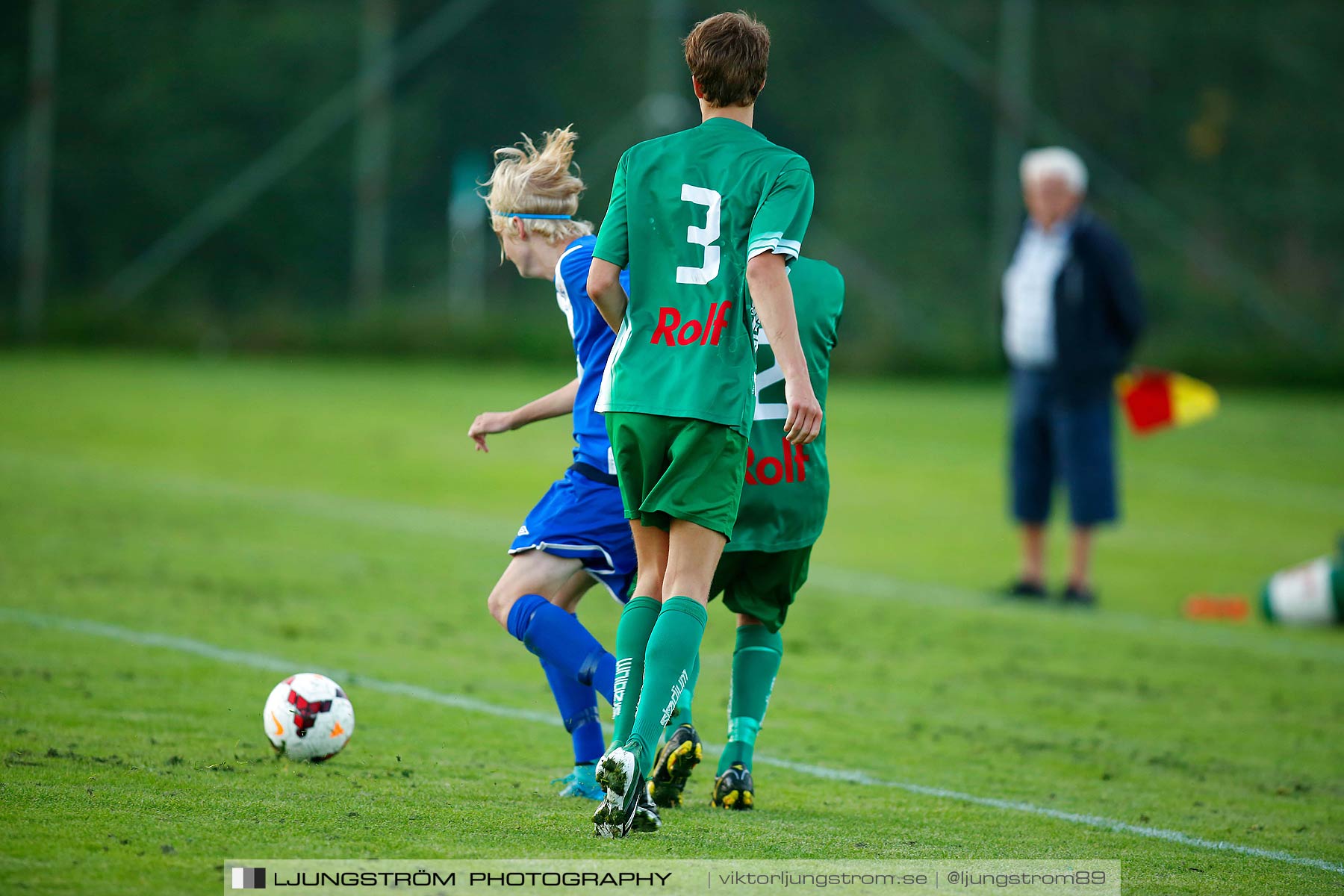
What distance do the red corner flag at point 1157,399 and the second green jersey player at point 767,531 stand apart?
22.1 ft

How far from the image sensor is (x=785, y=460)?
13.6 feet

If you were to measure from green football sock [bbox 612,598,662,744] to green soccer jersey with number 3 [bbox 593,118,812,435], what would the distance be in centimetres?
52

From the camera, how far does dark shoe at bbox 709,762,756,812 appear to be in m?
4.09

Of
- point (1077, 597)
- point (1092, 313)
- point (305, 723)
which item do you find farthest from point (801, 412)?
point (1092, 313)

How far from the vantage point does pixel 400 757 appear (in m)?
4.56

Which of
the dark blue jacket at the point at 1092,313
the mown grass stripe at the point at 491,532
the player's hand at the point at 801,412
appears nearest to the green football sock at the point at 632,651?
the player's hand at the point at 801,412

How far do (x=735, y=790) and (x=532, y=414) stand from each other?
118cm

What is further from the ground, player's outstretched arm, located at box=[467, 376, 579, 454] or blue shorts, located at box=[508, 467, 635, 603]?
player's outstretched arm, located at box=[467, 376, 579, 454]

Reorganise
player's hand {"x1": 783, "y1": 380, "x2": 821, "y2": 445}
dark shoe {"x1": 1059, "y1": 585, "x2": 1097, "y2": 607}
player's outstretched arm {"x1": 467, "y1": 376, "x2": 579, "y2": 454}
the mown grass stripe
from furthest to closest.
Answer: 1. dark shoe {"x1": 1059, "y1": 585, "x2": 1097, "y2": 607}
2. the mown grass stripe
3. player's outstretched arm {"x1": 467, "y1": 376, "x2": 579, "y2": 454}
4. player's hand {"x1": 783, "y1": 380, "x2": 821, "y2": 445}

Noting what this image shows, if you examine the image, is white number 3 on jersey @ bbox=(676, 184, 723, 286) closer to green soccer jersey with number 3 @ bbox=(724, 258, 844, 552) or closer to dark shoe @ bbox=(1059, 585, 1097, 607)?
green soccer jersey with number 3 @ bbox=(724, 258, 844, 552)

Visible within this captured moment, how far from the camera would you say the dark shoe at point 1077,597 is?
29.5 feet

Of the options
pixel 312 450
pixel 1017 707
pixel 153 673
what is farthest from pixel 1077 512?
pixel 312 450

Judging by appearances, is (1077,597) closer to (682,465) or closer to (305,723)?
(305,723)

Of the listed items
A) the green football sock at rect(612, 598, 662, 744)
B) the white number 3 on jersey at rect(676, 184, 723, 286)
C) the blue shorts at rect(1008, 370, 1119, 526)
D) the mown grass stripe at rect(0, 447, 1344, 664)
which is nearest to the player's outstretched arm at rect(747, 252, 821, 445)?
the white number 3 on jersey at rect(676, 184, 723, 286)
